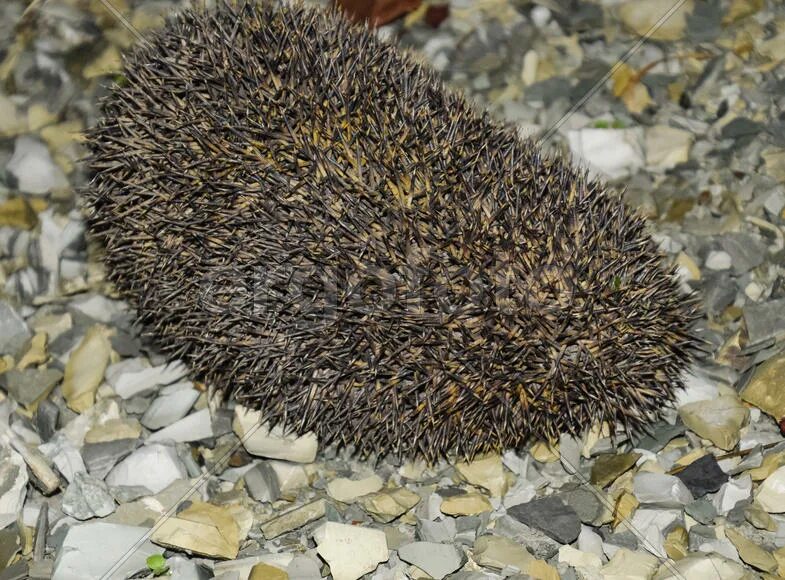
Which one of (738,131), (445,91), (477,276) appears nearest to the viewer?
(477,276)

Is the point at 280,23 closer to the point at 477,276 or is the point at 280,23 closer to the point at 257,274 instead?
the point at 257,274

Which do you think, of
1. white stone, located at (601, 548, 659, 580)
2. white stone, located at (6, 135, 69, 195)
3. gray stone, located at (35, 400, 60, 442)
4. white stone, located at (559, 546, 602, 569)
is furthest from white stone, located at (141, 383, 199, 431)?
white stone, located at (601, 548, 659, 580)

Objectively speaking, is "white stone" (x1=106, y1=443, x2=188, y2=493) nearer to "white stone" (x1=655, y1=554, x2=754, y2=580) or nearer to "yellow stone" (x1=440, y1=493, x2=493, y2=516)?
"yellow stone" (x1=440, y1=493, x2=493, y2=516)

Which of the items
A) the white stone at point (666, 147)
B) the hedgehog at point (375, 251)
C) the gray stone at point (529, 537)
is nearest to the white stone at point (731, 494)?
the hedgehog at point (375, 251)

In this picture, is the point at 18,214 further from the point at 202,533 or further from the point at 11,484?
the point at 202,533

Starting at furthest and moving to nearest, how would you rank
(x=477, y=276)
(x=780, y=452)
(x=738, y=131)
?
(x=738, y=131) < (x=780, y=452) < (x=477, y=276)

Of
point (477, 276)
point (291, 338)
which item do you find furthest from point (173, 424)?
point (477, 276)

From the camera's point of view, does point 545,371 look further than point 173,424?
No
